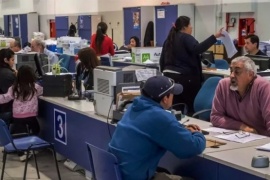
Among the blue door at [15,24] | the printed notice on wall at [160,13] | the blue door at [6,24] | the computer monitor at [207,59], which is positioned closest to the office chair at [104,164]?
the computer monitor at [207,59]

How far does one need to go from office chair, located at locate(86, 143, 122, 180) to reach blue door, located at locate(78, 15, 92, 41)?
10555mm

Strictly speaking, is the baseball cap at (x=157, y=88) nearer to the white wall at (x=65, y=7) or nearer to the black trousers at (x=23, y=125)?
the black trousers at (x=23, y=125)

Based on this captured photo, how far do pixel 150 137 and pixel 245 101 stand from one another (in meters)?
1.17

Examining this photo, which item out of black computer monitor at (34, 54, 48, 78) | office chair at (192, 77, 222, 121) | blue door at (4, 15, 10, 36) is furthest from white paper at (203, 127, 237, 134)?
blue door at (4, 15, 10, 36)

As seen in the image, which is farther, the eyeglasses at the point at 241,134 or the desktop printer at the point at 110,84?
the desktop printer at the point at 110,84

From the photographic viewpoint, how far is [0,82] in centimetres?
559

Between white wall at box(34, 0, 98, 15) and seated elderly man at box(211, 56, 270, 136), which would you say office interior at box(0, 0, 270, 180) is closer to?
seated elderly man at box(211, 56, 270, 136)

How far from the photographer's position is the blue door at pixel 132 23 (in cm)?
1148

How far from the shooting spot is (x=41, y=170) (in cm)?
510

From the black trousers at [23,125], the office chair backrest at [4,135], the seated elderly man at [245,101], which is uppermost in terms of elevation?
the seated elderly man at [245,101]

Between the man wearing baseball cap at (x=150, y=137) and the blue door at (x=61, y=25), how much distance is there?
11.9 meters

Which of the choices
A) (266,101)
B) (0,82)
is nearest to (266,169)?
(266,101)

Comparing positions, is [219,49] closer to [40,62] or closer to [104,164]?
[40,62]

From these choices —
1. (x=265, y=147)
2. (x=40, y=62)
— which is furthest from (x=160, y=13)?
(x=265, y=147)
